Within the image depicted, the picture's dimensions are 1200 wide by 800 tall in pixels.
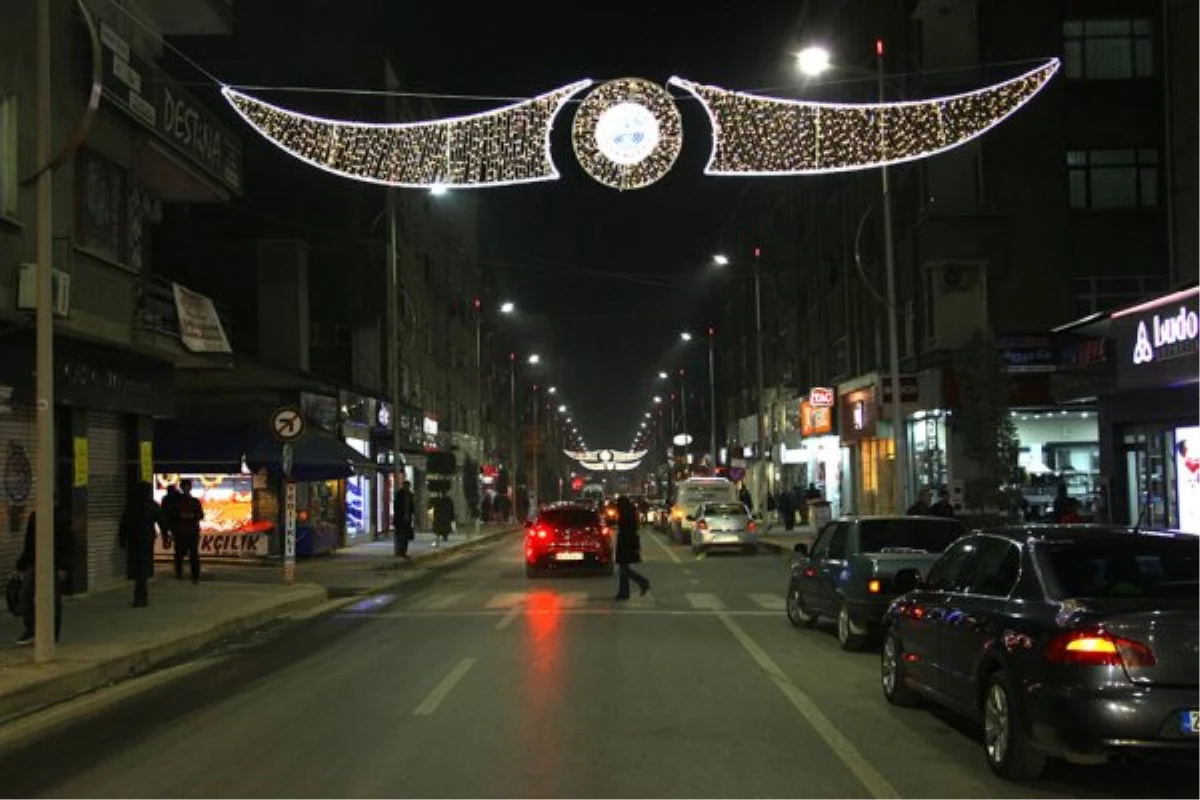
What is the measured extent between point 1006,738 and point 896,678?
8.43 ft

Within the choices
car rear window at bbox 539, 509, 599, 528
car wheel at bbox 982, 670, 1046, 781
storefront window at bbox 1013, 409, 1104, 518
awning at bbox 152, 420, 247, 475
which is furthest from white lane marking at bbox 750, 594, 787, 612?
awning at bbox 152, 420, 247, 475

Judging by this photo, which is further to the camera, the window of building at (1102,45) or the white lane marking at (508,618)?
the window of building at (1102,45)

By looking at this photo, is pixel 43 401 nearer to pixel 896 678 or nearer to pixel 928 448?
pixel 896 678

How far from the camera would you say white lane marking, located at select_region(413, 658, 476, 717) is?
9.89 m

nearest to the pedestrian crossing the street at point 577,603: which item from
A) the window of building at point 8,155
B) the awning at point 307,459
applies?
the awning at point 307,459

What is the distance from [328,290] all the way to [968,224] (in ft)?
77.6

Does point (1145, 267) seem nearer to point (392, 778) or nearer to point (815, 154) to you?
point (815, 154)

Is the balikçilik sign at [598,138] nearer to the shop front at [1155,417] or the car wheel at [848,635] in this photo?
the shop front at [1155,417]

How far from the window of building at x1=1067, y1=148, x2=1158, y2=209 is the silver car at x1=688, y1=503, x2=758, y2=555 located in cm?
1214

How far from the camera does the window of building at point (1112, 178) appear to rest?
1256 inches

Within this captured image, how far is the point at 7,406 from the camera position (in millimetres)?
16781

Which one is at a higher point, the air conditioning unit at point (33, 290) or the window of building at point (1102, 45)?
the window of building at point (1102, 45)

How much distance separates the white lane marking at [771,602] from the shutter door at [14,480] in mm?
11003

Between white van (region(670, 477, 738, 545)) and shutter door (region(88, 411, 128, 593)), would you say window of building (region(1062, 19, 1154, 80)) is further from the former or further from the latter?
shutter door (region(88, 411, 128, 593))
